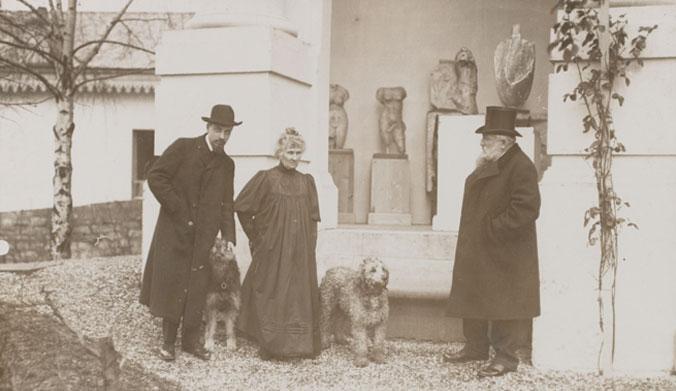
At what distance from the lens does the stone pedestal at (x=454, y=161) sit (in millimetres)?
9188

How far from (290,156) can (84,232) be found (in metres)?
11.8

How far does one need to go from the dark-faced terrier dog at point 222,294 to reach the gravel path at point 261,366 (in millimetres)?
145

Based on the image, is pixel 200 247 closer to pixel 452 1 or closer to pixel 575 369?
pixel 575 369

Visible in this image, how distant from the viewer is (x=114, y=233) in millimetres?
18359

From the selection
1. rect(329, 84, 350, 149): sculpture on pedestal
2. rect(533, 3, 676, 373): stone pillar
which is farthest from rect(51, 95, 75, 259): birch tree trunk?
rect(533, 3, 676, 373): stone pillar

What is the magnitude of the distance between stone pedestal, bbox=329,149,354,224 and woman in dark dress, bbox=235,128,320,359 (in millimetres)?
4313

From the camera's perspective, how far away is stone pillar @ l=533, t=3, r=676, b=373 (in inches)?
279

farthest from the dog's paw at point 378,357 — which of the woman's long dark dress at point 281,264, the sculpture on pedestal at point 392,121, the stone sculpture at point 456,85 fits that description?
the stone sculpture at point 456,85

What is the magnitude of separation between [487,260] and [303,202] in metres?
1.59

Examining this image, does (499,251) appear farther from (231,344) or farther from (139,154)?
(139,154)

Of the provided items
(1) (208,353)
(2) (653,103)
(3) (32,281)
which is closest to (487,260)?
(2) (653,103)

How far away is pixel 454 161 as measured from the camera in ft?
30.3

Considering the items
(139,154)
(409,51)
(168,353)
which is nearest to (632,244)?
(168,353)

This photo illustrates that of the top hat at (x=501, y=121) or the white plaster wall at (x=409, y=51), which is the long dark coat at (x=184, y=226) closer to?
the top hat at (x=501, y=121)
